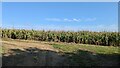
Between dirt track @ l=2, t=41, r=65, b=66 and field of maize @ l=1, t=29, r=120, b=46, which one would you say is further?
field of maize @ l=1, t=29, r=120, b=46

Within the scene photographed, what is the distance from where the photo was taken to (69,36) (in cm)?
1892

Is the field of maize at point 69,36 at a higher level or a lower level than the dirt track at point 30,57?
higher

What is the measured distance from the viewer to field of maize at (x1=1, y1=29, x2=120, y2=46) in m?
18.2

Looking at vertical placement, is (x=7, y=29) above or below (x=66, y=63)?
above

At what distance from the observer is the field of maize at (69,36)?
1817 centimetres

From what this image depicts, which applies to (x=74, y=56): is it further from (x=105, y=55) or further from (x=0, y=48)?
(x=0, y=48)

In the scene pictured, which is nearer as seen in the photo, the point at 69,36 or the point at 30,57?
the point at 30,57

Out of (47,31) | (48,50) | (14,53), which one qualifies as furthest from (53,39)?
(14,53)

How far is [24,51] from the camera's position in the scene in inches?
446

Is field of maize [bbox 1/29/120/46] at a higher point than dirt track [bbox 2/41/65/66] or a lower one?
higher

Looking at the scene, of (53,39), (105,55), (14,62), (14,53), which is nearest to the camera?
(14,62)

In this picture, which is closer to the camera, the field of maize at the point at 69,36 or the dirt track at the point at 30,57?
the dirt track at the point at 30,57

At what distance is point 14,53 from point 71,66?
8.45ft

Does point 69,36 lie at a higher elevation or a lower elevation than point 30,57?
higher
